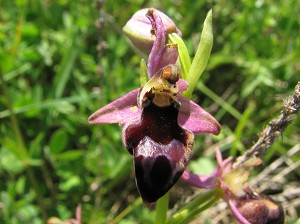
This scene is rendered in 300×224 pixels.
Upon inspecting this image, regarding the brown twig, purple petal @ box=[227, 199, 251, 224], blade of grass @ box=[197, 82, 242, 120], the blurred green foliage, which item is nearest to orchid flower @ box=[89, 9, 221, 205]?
the brown twig

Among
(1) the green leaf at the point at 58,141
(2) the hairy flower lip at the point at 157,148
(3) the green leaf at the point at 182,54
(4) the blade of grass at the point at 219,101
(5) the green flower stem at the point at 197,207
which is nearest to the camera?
(2) the hairy flower lip at the point at 157,148

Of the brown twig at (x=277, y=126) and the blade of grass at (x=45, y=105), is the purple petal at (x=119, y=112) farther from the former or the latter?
the blade of grass at (x=45, y=105)

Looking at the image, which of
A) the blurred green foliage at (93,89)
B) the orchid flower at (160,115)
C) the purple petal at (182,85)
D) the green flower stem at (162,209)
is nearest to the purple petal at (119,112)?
the orchid flower at (160,115)

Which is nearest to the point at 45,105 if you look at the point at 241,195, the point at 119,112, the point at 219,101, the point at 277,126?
the point at 219,101

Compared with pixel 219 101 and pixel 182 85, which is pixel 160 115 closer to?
pixel 182 85

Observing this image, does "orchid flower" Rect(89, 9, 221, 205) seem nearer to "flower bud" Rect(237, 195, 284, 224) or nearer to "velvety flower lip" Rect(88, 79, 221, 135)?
"velvety flower lip" Rect(88, 79, 221, 135)

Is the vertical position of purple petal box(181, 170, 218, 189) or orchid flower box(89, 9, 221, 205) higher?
orchid flower box(89, 9, 221, 205)

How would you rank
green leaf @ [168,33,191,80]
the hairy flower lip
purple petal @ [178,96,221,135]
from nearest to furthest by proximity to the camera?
the hairy flower lip < purple petal @ [178,96,221,135] < green leaf @ [168,33,191,80]
